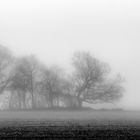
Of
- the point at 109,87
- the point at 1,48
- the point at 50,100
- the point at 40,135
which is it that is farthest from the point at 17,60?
the point at 40,135

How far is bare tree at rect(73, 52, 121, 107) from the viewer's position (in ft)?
287

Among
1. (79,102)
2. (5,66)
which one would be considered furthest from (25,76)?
(79,102)

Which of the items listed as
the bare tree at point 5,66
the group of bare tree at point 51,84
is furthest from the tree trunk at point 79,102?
the bare tree at point 5,66

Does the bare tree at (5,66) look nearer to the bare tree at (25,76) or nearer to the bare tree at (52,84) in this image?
the bare tree at (25,76)

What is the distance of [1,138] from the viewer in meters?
20.9

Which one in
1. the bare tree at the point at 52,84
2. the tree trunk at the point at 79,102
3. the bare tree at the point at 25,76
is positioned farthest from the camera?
the bare tree at the point at 52,84

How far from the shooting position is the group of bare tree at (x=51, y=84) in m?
86.7

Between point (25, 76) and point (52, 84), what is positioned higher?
point (25, 76)

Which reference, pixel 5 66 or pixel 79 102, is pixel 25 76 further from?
pixel 79 102

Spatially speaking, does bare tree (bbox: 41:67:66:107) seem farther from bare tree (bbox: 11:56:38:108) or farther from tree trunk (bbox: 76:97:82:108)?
tree trunk (bbox: 76:97:82:108)

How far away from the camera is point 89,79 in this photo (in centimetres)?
9006

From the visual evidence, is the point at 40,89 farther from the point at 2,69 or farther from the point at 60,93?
the point at 2,69

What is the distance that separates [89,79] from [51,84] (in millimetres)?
9286

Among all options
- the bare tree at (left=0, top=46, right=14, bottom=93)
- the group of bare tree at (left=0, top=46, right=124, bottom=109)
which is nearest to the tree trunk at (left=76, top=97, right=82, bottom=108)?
the group of bare tree at (left=0, top=46, right=124, bottom=109)
